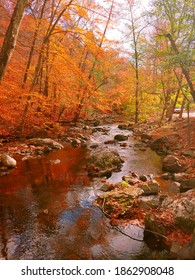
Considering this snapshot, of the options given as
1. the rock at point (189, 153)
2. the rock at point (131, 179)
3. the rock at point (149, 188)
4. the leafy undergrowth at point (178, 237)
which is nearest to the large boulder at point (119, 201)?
the rock at point (149, 188)

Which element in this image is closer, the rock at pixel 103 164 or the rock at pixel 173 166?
the rock at pixel 103 164

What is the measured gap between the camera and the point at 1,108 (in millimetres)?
12719

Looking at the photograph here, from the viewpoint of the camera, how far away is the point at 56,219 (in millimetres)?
5750

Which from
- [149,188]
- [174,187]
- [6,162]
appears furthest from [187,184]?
[6,162]

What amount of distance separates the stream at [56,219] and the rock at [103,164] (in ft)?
1.16

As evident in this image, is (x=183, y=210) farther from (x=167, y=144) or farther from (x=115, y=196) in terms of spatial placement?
(x=167, y=144)

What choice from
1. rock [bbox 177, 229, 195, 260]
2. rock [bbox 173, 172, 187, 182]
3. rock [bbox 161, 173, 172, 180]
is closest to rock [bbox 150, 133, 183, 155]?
rock [bbox 161, 173, 172, 180]

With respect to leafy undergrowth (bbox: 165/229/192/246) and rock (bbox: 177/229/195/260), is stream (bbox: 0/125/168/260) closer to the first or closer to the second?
leafy undergrowth (bbox: 165/229/192/246)

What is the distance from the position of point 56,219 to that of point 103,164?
14.3 ft

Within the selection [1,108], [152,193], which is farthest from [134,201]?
[1,108]

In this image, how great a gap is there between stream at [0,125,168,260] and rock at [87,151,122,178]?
0.35 meters

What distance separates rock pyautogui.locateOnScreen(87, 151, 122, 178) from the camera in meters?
9.27

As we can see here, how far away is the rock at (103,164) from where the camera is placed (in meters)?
9.27

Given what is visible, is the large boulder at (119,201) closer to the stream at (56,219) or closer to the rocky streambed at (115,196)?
the rocky streambed at (115,196)
